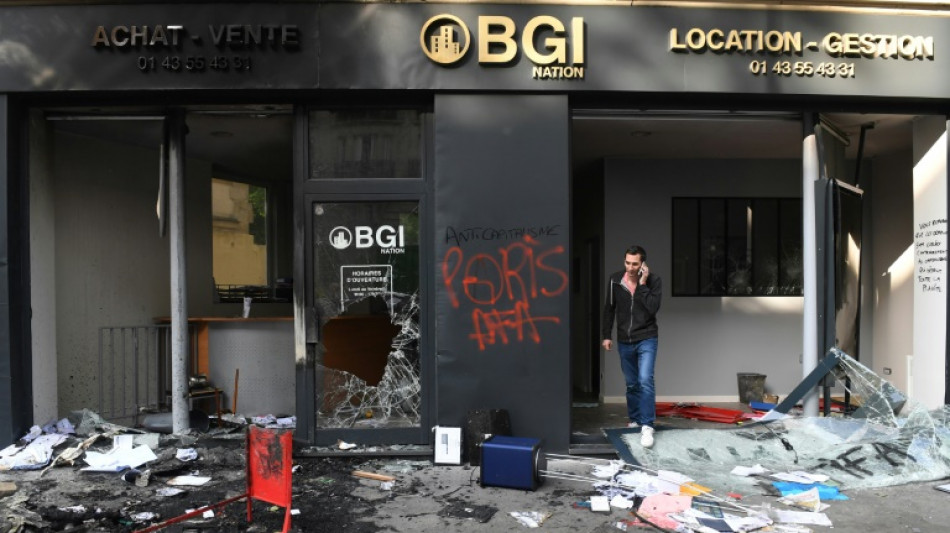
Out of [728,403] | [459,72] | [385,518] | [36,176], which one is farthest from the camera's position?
[728,403]

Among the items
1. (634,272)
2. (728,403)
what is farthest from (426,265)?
(728,403)

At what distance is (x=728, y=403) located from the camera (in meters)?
9.17

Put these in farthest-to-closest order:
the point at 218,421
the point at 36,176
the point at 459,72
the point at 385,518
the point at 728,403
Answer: the point at 728,403, the point at 218,421, the point at 36,176, the point at 459,72, the point at 385,518

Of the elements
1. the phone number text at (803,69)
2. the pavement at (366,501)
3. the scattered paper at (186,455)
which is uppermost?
the phone number text at (803,69)

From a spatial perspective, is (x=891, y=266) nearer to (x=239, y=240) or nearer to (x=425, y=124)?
(x=425, y=124)

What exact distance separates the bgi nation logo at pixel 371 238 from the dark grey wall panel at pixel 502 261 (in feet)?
1.39

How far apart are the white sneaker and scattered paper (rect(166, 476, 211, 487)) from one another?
143 inches

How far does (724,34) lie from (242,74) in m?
4.37

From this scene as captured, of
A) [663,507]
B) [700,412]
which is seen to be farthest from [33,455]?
[700,412]

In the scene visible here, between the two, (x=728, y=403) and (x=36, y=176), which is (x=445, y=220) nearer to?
(x=36, y=176)

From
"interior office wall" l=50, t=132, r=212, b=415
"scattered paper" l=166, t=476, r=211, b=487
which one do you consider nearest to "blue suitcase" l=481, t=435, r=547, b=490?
"scattered paper" l=166, t=476, r=211, b=487

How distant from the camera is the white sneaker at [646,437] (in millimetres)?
6066

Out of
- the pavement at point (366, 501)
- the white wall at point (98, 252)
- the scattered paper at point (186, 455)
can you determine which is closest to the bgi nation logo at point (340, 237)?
the pavement at point (366, 501)

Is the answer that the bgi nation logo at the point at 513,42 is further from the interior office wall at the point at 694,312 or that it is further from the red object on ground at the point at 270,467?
the red object on ground at the point at 270,467
